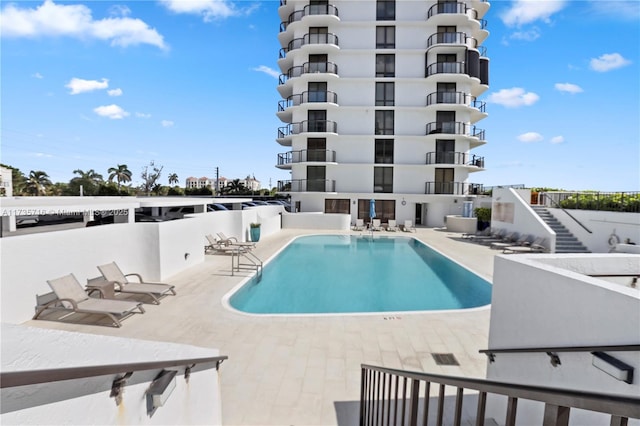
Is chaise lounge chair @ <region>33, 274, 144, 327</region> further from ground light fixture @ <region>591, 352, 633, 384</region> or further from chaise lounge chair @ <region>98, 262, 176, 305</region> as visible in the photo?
ground light fixture @ <region>591, 352, 633, 384</region>

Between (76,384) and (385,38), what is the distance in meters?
32.4

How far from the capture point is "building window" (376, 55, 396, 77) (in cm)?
2819

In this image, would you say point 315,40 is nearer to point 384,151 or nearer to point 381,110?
point 381,110

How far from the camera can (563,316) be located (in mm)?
3270

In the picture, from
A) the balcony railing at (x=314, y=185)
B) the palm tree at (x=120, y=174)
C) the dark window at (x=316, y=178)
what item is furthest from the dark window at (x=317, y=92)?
the palm tree at (x=120, y=174)

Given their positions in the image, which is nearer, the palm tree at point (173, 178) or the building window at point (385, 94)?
the building window at point (385, 94)

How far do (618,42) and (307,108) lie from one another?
2066cm

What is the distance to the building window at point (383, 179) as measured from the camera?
28.6 m

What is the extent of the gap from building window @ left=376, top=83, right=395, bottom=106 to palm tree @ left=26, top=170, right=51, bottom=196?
5834 centimetres

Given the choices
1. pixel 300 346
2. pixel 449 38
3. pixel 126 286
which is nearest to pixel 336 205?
pixel 449 38

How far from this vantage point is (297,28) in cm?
2842

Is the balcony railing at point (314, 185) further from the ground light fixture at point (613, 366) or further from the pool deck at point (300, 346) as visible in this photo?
the ground light fixture at point (613, 366)

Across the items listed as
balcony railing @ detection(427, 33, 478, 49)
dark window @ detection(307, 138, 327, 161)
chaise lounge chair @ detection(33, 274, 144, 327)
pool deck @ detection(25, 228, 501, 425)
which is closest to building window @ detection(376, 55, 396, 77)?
balcony railing @ detection(427, 33, 478, 49)

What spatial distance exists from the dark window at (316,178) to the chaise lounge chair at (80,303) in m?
22.2
